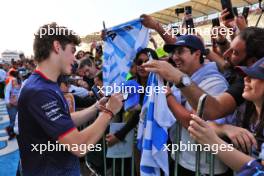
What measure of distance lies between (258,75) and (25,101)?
58.1 inches


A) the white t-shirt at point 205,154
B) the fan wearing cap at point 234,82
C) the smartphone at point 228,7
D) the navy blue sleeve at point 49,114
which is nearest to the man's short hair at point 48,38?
the navy blue sleeve at point 49,114

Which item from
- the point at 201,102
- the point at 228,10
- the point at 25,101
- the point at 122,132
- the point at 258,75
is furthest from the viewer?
the point at 122,132

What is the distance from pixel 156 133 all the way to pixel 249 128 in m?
0.74

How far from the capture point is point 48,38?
235 centimetres

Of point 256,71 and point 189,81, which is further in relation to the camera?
point 189,81

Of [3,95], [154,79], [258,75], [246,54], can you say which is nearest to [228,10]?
[246,54]

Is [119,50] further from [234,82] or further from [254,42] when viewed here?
[254,42]

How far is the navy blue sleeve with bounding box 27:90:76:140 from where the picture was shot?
2121 millimetres

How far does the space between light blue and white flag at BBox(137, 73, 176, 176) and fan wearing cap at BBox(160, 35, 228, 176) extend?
13cm

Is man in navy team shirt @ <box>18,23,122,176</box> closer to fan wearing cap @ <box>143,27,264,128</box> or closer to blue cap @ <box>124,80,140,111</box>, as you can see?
fan wearing cap @ <box>143,27,264,128</box>

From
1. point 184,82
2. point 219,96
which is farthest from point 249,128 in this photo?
point 184,82

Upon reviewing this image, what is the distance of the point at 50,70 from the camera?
232 centimetres

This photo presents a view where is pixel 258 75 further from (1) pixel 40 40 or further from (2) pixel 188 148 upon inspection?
(1) pixel 40 40

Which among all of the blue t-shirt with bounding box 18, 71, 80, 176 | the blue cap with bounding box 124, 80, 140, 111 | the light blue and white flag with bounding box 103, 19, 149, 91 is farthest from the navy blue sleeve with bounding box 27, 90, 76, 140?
the light blue and white flag with bounding box 103, 19, 149, 91
